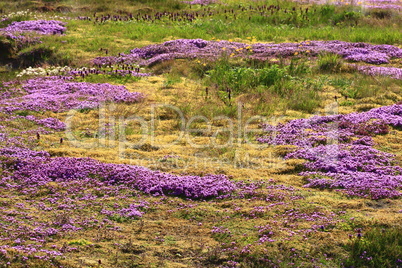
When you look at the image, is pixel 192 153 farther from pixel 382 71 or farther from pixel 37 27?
pixel 37 27

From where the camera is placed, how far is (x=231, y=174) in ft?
28.5

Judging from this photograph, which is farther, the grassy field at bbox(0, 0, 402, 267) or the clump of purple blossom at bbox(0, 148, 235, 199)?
the clump of purple blossom at bbox(0, 148, 235, 199)

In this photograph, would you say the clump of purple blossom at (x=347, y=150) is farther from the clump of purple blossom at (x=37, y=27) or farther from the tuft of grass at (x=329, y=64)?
the clump of purple blossom at (x=37, y=27)

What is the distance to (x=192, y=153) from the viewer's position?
9750mm

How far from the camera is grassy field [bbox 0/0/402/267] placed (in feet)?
20.9

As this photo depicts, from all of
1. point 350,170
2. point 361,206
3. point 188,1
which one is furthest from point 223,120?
point 188,1

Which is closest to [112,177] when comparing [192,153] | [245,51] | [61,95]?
[192,153]

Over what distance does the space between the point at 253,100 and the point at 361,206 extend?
586 cm

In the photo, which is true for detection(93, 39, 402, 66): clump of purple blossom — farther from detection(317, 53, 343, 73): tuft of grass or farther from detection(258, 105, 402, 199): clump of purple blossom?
detection(258, 105, 402, 199): clump of purple blossom

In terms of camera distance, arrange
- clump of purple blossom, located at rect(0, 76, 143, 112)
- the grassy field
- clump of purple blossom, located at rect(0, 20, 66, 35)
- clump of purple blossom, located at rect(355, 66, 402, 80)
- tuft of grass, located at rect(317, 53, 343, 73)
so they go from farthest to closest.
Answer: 1. clump of purple blossom, located at rect(0, 20, 66, 35)
2. tuft of grass, located at rect(317, 53, 343, 73)
3. clump of purple blossom, located at rect(355, 66, 402, 80)
4. clump of purple blossom, located at rect(0, 76, 143, 112)
5. the grassy field

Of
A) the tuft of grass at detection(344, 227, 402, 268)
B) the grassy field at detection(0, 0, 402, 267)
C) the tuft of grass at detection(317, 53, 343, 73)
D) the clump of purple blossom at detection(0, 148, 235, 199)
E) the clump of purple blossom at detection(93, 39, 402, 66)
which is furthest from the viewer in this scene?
the clump of purple blossom at detection(93, 39, 402, 66)

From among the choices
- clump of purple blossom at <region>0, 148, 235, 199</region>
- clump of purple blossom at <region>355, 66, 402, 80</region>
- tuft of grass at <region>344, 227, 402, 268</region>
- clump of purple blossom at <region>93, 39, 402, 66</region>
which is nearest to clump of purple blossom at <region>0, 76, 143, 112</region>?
clump of purple blossom at <region>93, 39, 402, 66</region>

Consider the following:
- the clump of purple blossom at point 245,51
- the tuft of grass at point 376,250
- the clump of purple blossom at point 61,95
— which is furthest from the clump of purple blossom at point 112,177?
the clump of purple blossom at point 245,51

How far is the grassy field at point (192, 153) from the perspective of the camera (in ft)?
20.9
